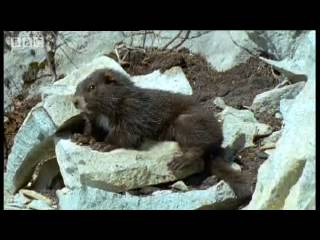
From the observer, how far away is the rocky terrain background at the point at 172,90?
531 centimetres

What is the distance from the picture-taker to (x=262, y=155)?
6301 mm

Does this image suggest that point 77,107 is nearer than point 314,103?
No

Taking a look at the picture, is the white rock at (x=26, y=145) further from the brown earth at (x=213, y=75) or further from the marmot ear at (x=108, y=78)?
the brown earth at (x=213, y=75)

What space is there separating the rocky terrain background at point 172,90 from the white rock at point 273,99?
0.4 inches

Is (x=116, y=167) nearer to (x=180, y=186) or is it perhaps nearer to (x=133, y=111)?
(x=180, y=186)

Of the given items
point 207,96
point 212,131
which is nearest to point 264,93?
point 207,96

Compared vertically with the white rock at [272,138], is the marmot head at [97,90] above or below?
above

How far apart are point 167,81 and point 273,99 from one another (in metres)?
1.14

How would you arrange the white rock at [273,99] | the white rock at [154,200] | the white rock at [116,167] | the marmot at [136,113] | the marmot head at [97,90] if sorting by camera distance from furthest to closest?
A: 1. the white rock at [273,99]
2. the marmot head at [97,90]
3. the marmot at [136,113]
4. the white rock at [116,167]
5. the white rock at [154,200]

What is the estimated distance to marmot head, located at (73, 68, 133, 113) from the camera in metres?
6.53

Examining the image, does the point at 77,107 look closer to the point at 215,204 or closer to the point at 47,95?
the point at 47,95

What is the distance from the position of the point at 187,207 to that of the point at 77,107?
1.59 m

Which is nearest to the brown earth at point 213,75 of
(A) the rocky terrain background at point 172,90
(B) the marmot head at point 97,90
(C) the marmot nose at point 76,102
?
(A) the rocky terrain background at point 172,90

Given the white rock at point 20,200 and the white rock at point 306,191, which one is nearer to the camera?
the white rock at point 306,191
